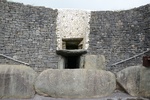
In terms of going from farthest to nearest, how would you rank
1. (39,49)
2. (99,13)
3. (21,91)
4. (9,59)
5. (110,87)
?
(99,13) < (39,49) < (9,59) < (110,87) < (21,91)

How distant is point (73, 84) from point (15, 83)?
1508 millimetres

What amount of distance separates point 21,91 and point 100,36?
5463mm

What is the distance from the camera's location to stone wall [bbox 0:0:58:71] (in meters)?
Result: 9.07

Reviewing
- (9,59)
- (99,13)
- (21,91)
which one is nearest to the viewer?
(21,91)

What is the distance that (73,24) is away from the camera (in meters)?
10.4

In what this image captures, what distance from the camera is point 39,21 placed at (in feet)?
32.0

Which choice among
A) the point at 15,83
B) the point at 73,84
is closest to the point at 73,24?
the point at 73,84

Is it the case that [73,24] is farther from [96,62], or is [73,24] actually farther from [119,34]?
[96,62]

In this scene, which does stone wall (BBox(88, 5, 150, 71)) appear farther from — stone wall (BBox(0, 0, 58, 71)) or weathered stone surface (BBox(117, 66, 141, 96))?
weathered stone surface (BBox(117, 66, 141, 96))

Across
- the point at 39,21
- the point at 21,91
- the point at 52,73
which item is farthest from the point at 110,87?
the point at 39,21

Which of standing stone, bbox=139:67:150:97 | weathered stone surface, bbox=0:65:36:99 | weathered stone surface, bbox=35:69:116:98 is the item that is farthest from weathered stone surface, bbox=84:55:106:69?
weathered stone surface, bbox=0:65:36:99

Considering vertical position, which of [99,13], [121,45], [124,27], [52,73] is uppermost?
[99,13]

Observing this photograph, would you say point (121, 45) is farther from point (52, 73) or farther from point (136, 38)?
point (52, 73)

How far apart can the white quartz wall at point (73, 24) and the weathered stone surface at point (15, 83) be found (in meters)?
4.65
